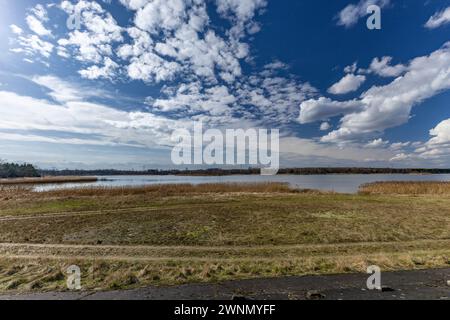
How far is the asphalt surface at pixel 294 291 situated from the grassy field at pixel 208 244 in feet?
1.54

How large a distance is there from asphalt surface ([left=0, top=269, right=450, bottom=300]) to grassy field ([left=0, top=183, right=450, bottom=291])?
0.47m

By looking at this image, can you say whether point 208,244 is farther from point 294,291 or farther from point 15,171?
point 15,171

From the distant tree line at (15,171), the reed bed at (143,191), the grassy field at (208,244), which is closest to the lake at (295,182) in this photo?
the reed bed at (143,191)

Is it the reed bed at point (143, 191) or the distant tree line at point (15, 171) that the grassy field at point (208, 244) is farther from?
the distant tree line at point (15, 171)

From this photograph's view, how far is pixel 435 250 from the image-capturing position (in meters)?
8.37

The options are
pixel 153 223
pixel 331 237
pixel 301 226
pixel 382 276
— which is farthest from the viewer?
pixel 153 223

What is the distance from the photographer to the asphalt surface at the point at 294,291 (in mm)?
4773

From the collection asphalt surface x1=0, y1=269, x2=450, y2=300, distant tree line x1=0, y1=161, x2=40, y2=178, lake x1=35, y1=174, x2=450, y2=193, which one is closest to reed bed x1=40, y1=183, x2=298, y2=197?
lake x1=35, y1=174, x2=450, y2=193

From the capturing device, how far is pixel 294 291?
5.02 meters

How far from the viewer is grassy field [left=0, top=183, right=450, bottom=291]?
625cm

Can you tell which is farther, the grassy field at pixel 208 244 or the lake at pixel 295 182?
the lake at pixel 295 182
